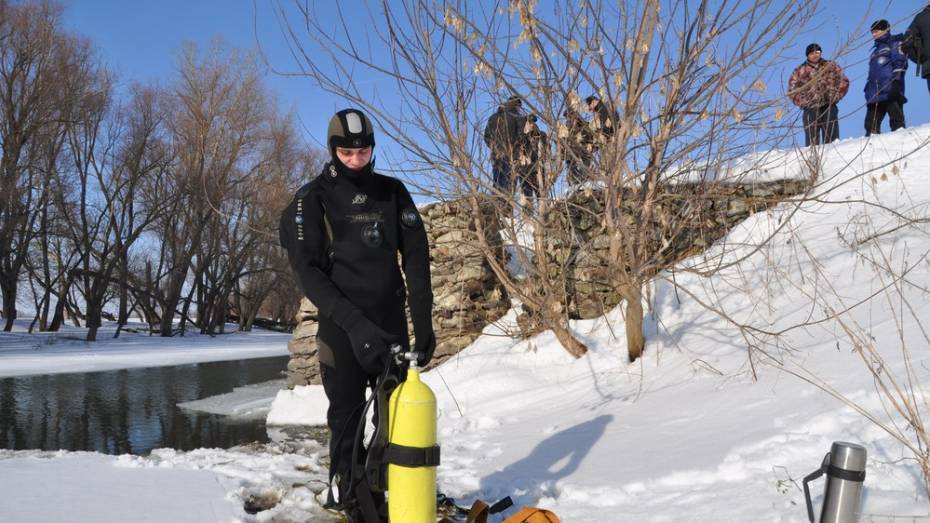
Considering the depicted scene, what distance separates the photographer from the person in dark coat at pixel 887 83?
8.82 meters

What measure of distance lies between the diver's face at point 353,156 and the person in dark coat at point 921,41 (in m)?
8.40

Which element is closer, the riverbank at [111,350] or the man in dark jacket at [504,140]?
the man in dark jacket at [504,140]

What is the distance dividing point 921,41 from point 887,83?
0.65m

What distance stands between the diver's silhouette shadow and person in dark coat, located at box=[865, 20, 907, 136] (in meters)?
6.71

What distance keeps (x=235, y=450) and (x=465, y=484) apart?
2.28m

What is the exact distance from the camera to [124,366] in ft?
52.6

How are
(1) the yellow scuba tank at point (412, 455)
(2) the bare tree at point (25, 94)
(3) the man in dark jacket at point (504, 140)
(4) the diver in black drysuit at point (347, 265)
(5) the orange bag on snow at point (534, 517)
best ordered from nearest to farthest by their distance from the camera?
(1) the yellow scuba tank at point (412, 455), (5) the orange bag on snow at point (534, 517), (4) the diver in black drysuit at point (347, 265), (3) the man in dark jacket at point (504, 140), (2) the bare tree at point (25, 94)

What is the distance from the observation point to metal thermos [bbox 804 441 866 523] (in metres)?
2.09

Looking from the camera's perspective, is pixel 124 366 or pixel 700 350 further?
Answer: pixel 124 366

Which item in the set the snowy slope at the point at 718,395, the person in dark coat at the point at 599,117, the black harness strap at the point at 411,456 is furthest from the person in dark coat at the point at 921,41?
the black harness strap at the point at 411,456

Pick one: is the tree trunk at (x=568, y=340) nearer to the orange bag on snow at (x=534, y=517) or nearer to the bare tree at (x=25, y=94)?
the orange bag on snow at (x=534, y=517)

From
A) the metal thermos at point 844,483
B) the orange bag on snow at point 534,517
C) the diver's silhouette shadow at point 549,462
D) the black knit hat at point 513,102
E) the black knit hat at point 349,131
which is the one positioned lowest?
the diver's silhouette shadow at point 549,462

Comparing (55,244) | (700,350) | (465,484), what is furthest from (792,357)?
(55,244)

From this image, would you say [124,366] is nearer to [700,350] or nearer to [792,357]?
[700,350]
